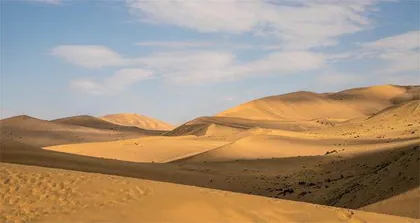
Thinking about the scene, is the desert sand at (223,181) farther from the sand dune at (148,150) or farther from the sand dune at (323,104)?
the sand dune at (323,104)

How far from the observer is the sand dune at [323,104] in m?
72.9

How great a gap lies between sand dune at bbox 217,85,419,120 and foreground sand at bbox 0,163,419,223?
6087 cm

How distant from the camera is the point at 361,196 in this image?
12875mm

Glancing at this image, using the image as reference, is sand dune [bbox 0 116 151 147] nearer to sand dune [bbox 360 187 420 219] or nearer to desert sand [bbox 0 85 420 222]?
desert sand [bbox 0 85 420 222]

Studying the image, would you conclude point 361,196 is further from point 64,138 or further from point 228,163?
point 64,138

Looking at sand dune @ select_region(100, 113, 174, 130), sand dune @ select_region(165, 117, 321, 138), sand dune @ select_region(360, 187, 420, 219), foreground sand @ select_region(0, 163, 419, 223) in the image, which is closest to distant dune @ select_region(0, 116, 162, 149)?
sand dune @ select_region(165, 117, 321, 138)

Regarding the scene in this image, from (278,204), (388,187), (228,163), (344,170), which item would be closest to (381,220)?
(278,204)

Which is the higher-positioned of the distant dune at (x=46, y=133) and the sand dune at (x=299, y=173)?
the distant dune at (x=46, y=133)

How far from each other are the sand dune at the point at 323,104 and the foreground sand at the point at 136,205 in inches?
2396

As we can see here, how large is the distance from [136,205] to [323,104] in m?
72.9

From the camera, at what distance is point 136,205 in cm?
862

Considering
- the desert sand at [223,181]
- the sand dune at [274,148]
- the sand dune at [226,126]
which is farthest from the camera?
the sand dune at [226,126]

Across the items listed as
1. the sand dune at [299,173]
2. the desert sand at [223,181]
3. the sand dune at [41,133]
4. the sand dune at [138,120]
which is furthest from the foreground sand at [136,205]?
the sand dune at [138,120]

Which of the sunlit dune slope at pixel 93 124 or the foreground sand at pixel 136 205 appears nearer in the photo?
the foreground sand at pixel 136 205
